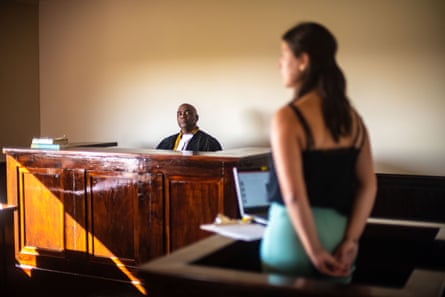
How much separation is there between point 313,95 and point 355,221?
1.35 ft

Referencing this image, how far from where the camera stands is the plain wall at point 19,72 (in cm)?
578

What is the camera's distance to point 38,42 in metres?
6.25

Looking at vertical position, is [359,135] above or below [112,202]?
above

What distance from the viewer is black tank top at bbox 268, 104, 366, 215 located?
5.52 feet

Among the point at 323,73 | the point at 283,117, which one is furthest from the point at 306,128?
the point at 323,73

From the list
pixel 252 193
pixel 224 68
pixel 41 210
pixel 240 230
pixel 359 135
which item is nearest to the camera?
pixel 359 135

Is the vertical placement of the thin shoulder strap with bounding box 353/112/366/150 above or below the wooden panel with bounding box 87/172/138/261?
above

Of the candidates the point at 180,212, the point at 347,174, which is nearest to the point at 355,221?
the point at 347,174

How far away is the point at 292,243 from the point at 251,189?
2.20 ft

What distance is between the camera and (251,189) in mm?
2359

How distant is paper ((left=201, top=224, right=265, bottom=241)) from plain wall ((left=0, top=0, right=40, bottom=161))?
4109 mm

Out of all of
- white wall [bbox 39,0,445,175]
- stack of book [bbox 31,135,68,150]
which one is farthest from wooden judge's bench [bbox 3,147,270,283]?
white wall [bbox 39,0,445,175]

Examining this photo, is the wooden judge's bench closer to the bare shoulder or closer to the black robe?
the black robe

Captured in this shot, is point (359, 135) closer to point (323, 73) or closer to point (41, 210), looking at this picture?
point (323, 73)
